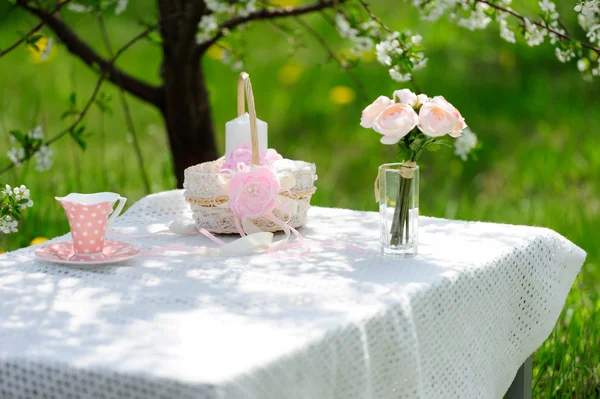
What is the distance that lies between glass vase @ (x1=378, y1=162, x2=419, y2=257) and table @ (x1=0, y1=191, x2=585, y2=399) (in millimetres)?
32

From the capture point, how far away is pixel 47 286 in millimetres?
1431

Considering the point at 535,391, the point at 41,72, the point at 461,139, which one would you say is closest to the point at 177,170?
the point at 461,139

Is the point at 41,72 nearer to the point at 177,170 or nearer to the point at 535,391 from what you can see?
the point at 177,170

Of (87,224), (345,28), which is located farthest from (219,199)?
(345,28)

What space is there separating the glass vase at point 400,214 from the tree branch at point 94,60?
137cm

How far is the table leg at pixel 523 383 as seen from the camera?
1.94 m

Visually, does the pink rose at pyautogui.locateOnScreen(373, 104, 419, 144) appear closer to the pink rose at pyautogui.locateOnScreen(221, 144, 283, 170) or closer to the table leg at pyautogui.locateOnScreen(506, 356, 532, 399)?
the pink rose at pyautogui.locateOnScreen(221, 144, 283, 170)

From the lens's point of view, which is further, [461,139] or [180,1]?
[180,1]

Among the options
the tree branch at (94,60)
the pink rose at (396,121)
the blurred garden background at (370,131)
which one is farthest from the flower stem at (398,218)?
the blurred garden background at (370,131)

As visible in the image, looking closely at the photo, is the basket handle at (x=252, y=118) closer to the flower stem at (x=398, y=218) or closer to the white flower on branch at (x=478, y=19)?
the flower stem at (x=398, y=218)

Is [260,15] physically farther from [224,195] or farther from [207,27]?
[224,195]

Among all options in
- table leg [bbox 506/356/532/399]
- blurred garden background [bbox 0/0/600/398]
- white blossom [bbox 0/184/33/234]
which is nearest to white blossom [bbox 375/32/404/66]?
table leg [bbox 506/356/532/399]

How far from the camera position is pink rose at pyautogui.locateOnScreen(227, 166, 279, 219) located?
1.69m

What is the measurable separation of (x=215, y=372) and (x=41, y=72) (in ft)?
17.9
